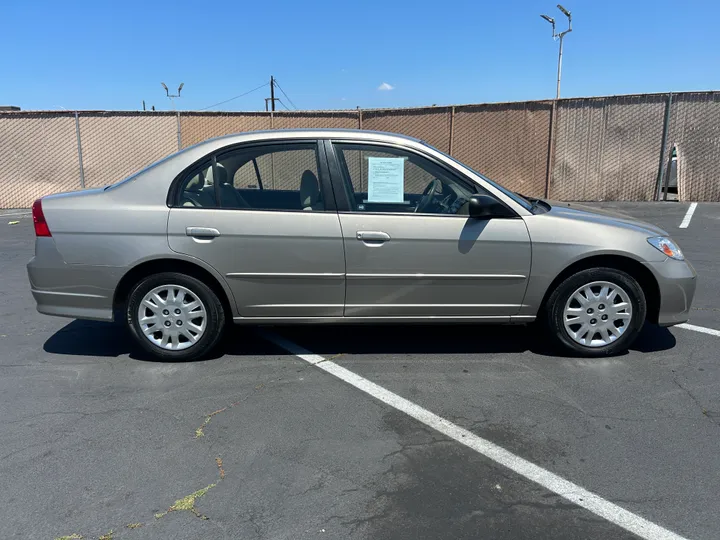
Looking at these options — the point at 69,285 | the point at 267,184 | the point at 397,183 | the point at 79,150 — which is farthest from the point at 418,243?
the point at 79,150

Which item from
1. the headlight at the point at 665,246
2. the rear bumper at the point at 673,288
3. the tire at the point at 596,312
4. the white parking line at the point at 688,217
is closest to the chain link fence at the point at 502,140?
the white parking line at the point at 688,217

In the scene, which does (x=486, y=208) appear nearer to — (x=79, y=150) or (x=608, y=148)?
(x=608, y=148)

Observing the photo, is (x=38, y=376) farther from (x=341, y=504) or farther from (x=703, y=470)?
(x=703, y=470)

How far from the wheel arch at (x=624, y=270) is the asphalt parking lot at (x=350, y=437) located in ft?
1.50

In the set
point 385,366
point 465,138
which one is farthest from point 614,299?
point 465,138

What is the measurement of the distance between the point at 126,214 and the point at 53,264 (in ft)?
2.24

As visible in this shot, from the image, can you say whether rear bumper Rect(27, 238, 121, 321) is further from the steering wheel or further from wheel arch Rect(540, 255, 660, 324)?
wheel arch Rect(540, 255, 660, 324)

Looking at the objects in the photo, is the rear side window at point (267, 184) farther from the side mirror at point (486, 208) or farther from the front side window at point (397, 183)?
the side mirror at point (486, 208)

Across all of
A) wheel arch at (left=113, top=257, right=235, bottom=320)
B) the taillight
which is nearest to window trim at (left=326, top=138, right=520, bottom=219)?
wheel arch at (left=113, top=257, right=235, bottom=320)

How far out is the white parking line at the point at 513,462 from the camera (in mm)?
2437

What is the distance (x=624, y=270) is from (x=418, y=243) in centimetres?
162

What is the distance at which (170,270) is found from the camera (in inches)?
163

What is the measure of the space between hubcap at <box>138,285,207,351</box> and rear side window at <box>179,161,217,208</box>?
64cm

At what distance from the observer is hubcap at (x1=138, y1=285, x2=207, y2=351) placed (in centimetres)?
416
